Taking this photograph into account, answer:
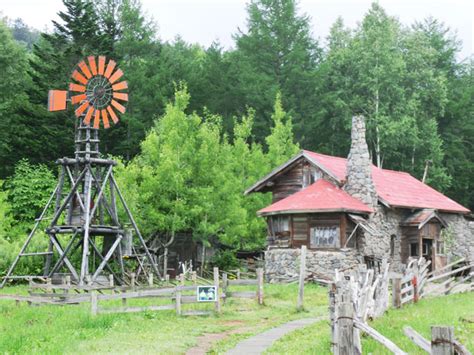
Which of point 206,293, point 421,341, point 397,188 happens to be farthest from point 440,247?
point 421,341

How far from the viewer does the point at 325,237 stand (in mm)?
34750

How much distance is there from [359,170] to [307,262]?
612 cm

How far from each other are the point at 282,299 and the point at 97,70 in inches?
582

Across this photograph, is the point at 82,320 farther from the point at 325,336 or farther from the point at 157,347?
the point at 325,336

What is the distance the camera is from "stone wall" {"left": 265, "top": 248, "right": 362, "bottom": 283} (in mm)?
34062

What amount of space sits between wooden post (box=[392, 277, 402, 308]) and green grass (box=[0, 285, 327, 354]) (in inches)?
109

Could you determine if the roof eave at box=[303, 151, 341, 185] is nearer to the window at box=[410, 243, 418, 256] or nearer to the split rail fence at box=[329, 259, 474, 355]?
the window at box=[410, 243, 418, 256]

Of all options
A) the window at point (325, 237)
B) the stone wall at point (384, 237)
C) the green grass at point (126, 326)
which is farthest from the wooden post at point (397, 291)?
the stone wall at point (384, 237)

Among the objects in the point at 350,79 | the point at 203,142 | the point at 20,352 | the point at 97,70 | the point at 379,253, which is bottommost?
the point at 20,352

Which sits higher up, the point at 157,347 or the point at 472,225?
the point at 472,225

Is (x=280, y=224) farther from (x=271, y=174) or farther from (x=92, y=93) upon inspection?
(x=92, y=93)

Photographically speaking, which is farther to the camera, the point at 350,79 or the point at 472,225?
the point at 350,79

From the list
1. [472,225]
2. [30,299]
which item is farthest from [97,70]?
[472,225]

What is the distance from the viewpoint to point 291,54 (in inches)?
2330
